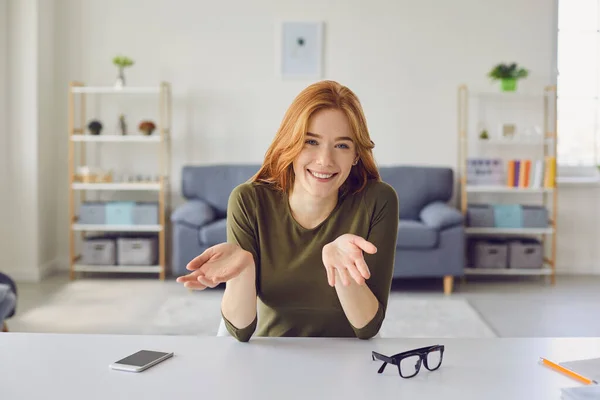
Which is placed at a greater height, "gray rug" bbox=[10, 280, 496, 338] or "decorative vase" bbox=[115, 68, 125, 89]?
"decorative vase" bbox=[115, 68, 125, 89]

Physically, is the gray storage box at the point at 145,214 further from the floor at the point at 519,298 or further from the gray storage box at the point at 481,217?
the gray storage box at the point at 481,217

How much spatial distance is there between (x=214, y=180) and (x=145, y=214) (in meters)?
0.57

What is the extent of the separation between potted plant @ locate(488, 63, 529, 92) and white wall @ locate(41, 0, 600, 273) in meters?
0.29

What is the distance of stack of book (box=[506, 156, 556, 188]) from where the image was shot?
16.8 feet

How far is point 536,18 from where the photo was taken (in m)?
5.46

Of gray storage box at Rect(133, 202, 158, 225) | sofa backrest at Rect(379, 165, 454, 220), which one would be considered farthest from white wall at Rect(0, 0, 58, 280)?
sofa backrest at Rect(379, 165, 454, 220)

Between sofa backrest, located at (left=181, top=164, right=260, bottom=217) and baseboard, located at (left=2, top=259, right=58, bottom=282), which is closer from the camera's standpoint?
baseboard, located at (left=2, top=259, right=58, bottom=282)

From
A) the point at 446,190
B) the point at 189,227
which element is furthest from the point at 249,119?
the point at 446,190

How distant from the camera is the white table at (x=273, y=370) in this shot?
1.12 meters

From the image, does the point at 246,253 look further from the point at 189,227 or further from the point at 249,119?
the point at 249,119

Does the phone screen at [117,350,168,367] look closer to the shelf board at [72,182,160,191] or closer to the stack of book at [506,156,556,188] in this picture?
the shelf board at [72,182,160,191]

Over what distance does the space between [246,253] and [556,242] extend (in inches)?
184

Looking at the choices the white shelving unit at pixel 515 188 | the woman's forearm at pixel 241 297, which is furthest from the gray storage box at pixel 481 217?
the woman's forearm at pixel 241 297

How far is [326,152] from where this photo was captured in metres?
1.59
